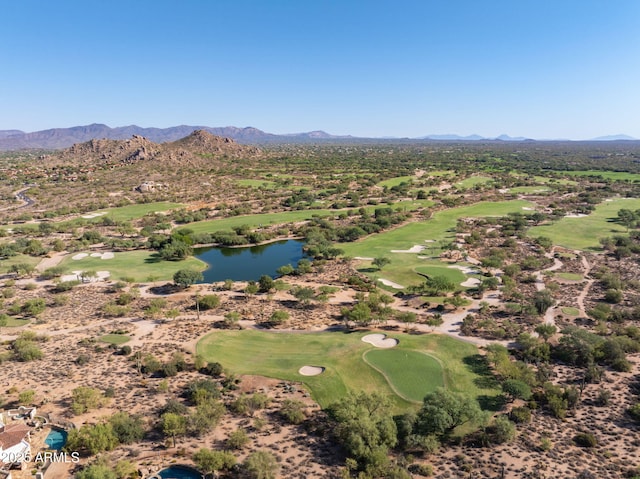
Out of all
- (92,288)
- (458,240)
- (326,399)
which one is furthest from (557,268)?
(92,288)

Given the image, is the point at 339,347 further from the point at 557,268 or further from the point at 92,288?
the point at 557,268

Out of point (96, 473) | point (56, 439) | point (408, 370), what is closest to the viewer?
point (96, 473)

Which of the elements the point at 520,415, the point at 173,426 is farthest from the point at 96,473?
the point at 520,415

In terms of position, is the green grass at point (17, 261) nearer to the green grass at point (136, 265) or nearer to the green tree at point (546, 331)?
the green grass at point (136, 265)

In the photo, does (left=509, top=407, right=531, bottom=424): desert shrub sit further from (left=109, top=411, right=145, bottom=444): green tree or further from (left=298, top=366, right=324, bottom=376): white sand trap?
(left=109, top=411, right=145, bottom=444): green tree

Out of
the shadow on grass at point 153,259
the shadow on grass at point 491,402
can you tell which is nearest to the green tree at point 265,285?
the shadow on grass at point 153,259

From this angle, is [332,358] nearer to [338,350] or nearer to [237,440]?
[338,350]
